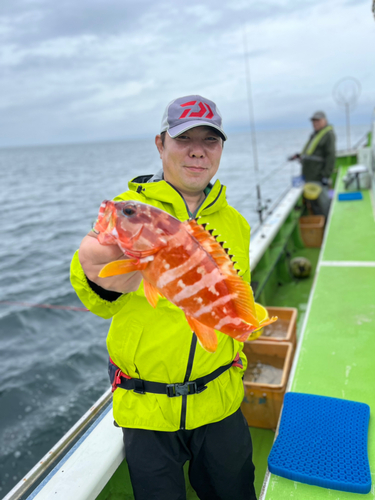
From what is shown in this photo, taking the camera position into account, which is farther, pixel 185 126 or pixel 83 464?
pixel 83 464

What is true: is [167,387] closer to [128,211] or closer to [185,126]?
[128,211]

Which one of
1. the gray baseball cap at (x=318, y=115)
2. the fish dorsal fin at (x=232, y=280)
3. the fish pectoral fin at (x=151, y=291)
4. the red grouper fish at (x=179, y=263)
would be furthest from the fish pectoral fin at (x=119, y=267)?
the gray baseball cap at (x=318, y=115)

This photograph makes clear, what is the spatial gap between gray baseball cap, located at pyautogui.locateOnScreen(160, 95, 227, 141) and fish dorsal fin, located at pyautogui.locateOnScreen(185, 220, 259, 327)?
0.73m

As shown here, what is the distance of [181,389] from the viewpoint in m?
2.04

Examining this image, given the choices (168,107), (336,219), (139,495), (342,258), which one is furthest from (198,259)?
(336,219)

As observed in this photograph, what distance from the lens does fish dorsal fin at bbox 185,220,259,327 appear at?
4.93ft

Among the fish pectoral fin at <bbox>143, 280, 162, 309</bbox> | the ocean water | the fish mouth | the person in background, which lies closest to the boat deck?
the fish pectoral fin at <bbox>143, 280, 162, 309</bbox>

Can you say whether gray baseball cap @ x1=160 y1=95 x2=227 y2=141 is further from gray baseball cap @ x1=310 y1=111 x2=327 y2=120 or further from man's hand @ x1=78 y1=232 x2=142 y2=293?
gray baseball cap @ x1=310 y1=111 x2=327 y2=120

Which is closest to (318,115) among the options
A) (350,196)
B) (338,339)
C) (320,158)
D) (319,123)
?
(319,123)

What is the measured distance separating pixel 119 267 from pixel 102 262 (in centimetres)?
25

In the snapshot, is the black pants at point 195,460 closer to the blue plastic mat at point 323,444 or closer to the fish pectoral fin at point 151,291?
the blue plastic mat at point 323,444

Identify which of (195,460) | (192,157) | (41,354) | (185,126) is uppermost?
(185,126)

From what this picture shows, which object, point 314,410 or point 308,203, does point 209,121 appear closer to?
point 314,410

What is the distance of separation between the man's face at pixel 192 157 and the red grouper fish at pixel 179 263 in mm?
626
